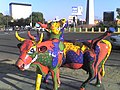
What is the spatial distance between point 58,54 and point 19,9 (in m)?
153

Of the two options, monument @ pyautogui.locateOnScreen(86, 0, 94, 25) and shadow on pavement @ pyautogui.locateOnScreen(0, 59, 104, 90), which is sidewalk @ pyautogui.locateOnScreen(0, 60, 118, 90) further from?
monument @ pyautogui.locateOnScreen(86, 0, 94, 25)

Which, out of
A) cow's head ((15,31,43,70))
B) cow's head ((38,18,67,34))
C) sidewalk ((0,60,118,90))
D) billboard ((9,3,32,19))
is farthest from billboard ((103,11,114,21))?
cow's head ((15,31,43,70))

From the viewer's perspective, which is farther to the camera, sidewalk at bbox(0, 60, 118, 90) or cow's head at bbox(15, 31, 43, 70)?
sidewalk at bbox(0, 60, 118, 90)

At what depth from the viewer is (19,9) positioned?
157m

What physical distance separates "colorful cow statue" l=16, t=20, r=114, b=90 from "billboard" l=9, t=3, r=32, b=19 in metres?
143

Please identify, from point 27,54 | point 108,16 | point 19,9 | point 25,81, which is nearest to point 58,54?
point 27,54

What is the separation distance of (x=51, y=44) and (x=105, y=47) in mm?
1414

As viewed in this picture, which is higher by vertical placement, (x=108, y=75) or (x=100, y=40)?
(x=100, y=40)

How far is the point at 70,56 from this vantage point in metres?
6.86

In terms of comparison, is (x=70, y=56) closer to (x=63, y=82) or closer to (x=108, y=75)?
(x=63, y=82)

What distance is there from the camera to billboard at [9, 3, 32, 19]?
493 ft

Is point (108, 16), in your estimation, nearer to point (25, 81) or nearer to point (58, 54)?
point (25, 81)

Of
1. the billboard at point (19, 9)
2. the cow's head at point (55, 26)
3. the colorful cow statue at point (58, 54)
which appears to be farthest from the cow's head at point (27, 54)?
the billboard at point (19, 9)

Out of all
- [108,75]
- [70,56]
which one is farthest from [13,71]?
[70,56]
